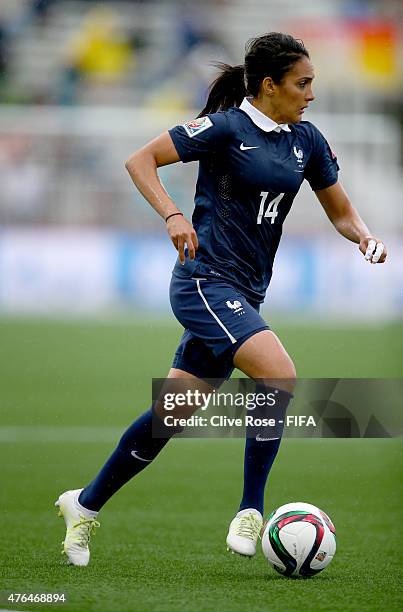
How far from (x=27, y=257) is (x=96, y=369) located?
18.2 feet

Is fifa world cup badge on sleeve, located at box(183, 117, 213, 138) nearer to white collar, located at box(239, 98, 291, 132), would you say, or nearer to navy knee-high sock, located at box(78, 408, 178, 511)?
white collar, located at box(239, 98, 291, 132)

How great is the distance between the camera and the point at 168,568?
489cm

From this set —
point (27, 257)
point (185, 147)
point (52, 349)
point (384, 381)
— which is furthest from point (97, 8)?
point (185, 147)

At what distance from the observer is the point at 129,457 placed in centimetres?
512

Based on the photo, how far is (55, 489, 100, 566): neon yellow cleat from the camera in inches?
195

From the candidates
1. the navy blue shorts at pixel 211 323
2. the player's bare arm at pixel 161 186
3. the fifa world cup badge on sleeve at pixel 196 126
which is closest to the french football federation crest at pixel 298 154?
the fifa world cup badge on sleeve at pixel 196 126

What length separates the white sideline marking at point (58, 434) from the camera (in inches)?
338

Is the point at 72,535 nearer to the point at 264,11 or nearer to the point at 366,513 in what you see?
the point at 366,513

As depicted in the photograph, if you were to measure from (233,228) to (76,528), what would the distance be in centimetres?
140

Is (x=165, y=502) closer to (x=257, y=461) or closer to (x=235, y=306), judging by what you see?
(x=257, y=461)

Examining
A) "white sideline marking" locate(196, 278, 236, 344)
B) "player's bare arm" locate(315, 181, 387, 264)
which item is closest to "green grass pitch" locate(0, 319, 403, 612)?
"white sideline marking" locate(196, 278, 236, 344)
